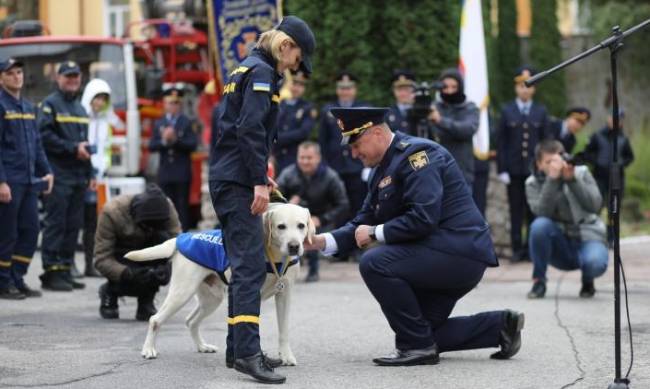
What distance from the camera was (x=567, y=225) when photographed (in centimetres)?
1068

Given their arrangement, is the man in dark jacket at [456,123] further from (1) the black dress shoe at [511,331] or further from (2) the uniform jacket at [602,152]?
(1) the black dress shoe at [511,331]

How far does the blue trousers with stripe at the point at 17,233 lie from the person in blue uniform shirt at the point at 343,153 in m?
4.11

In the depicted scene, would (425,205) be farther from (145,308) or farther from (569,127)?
(569,127)

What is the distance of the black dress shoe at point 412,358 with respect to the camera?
7.18 metres

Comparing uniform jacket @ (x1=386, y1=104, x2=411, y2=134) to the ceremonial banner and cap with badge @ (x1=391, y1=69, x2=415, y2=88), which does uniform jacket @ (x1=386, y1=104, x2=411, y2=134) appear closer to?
cap with badge @ (x1=391, y1=69, x2=415, y2=88)

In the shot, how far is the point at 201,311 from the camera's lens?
7.76 meters

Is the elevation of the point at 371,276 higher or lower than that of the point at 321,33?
lower

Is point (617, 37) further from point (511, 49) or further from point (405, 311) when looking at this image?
point (511, 49)

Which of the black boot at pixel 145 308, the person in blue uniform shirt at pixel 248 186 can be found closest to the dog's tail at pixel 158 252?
the person in blue uniform shirt at pixel 248 186

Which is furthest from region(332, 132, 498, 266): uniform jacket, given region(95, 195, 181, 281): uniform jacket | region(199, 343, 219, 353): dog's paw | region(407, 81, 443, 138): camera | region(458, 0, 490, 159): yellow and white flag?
region(458, 0, 490, 159): yellow and white flag

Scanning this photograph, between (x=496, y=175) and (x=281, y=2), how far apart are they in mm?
3287

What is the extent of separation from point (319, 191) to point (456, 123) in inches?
59.1

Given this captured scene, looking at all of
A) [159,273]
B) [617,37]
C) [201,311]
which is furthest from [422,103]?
[617,37]

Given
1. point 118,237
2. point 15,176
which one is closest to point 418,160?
point 118,237
